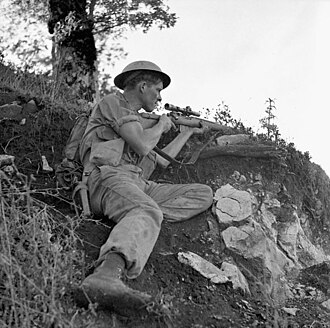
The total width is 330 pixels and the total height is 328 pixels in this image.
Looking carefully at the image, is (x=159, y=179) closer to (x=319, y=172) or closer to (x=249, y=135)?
(x=249, y=135)

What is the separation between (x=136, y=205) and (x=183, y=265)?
68 centimetres

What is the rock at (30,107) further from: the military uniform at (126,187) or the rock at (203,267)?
the rock at (203,267)

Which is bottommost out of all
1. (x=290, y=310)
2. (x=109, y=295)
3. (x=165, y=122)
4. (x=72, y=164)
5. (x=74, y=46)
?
(x=109, y=295)

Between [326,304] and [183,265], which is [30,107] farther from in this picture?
[326,304]

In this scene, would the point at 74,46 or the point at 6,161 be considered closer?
the point at 6,161

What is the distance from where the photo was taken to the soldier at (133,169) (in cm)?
612

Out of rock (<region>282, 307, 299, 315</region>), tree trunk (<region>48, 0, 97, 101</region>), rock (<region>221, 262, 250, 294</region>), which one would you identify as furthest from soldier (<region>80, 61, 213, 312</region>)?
tree trunk (<region>48, 0, 97, 101</region>)

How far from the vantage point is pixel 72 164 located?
7.57 meters

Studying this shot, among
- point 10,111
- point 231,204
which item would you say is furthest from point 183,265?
point 10,111

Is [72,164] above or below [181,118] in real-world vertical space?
below

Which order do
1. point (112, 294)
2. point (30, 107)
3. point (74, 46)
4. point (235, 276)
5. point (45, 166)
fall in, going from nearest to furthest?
1. point (112, 294)
2. point (235, 276)
3. point (45, 166)
4. point (30, 107)
5. point (74, 46)

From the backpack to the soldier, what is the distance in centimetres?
20

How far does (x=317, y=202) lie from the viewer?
29.0 feet

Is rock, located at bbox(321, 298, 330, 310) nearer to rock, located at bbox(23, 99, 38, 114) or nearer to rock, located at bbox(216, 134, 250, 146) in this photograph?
rock, located at bbox(216, 134, 250, 146)
